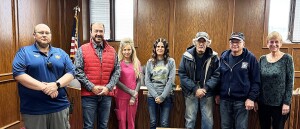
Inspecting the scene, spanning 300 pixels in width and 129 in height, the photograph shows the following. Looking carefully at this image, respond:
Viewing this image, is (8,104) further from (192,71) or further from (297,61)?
(297,61)

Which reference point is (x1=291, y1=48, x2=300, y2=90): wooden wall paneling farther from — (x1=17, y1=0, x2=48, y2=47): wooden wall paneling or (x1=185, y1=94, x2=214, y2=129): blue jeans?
(x1=17, y1=0, x2=48, y2=47): wooden wall paneling

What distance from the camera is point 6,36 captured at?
123 inches

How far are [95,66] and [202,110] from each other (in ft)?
4.07

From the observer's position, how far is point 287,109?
2.28 metres

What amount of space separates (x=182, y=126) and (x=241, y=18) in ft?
9.05

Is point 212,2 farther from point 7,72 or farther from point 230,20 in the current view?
point 7,72

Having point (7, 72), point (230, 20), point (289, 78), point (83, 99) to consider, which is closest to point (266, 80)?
point (289, 78)

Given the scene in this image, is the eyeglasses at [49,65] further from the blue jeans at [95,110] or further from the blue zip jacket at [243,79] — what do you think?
the blue zip jacket at [243,79]

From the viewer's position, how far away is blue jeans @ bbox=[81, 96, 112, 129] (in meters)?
2.47

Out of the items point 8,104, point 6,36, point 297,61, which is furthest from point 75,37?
point 297,61

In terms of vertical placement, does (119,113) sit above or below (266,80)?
below

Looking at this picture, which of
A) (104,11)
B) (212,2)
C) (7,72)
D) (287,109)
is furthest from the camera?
(104,11)

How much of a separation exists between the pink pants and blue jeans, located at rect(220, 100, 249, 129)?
3.29 ft

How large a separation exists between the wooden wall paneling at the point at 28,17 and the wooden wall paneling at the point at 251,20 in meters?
3.55
